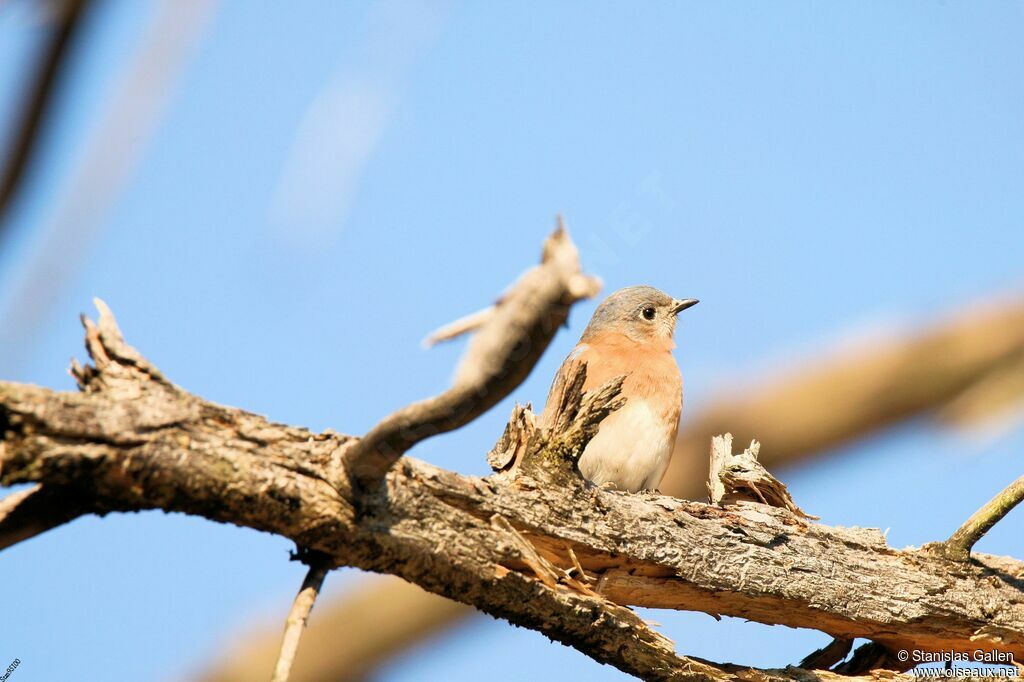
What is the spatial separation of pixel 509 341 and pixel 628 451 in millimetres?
4044

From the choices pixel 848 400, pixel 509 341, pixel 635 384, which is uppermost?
pixel 635 384

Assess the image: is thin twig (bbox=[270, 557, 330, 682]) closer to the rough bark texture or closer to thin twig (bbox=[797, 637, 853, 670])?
the rough bark texture

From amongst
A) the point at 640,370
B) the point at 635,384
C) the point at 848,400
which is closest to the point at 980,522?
the point at 848,400

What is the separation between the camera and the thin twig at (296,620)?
272cm

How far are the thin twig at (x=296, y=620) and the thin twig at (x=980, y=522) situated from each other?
296 centimetres

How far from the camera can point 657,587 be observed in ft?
14.6

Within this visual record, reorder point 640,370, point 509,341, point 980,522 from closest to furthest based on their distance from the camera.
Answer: point 509,341 < point 980,522 < point 640,370

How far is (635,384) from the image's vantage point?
6.52 meters

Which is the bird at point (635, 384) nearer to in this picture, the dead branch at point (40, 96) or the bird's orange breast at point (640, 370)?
the bird's orange breast at point (640, 370)

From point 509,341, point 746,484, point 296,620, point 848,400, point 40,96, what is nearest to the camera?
point 40,96

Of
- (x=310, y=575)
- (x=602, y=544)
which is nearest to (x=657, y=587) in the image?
(x=602, y=544)

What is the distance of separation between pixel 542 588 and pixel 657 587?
32.9 inches

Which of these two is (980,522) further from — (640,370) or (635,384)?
(640,370)

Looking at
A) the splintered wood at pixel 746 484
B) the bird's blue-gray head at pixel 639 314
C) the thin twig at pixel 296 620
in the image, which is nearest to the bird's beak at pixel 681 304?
the bird's blue-gray head at pixel 639 314
